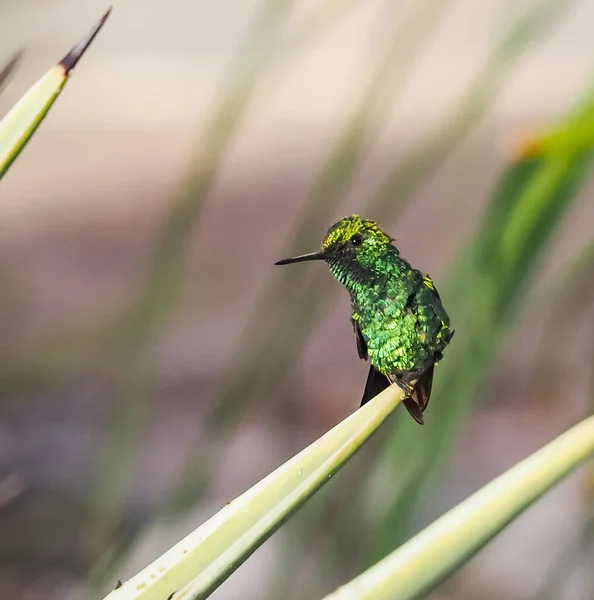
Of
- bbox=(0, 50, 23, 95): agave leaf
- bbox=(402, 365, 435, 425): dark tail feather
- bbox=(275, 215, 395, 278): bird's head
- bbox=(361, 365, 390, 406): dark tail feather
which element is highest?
bbox=(0, 50, 23, 95): agave leaf

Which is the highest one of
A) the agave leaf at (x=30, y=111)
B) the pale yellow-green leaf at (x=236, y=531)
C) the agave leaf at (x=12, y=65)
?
the agave leaf at (x=12, y=65)

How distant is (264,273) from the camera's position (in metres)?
0.61

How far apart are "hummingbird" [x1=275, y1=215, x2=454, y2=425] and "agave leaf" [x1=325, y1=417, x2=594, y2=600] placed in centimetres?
11

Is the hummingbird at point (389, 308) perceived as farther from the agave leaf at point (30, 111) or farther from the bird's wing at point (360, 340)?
the agave leaf at point (30, 111)

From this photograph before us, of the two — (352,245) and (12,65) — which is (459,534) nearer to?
(352,245)

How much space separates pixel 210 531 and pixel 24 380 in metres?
0.38

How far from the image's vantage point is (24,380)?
583mm

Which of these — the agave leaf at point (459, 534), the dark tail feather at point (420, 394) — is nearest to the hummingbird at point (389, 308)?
the dark tail feather at point (420, 394)

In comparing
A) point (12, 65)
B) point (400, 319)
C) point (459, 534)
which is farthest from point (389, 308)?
point (12, 65)

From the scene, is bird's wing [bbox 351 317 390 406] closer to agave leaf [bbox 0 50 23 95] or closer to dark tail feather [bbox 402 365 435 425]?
dark tail feather [bbox 402 365 435 425]

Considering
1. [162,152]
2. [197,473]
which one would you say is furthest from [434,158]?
[197,473]

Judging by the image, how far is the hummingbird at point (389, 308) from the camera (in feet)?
1.28

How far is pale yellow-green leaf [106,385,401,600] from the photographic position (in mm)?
282

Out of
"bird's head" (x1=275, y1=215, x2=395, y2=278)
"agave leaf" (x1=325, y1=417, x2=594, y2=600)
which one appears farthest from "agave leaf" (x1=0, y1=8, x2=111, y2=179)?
"agave leaf" (x1=325, y1=417, x2=594, y2=600)
